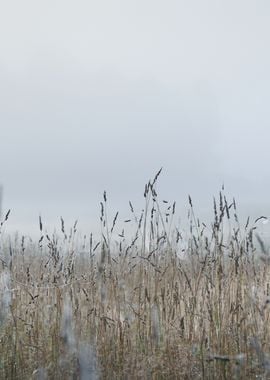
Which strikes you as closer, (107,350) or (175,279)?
(107,350)

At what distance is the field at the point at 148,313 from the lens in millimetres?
2809

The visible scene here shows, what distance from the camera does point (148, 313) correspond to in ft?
10.5

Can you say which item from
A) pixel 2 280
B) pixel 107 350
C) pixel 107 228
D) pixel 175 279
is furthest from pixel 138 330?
pixel 2 280

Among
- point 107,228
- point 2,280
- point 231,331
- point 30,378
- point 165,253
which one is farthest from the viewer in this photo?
point 2,280

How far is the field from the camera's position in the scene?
2.81 metres

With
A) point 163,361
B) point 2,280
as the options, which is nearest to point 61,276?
point 2,280

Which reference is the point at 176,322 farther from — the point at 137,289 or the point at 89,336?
the point at 89,336

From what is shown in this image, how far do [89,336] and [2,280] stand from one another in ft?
3.11

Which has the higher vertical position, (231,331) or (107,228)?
(107,228)

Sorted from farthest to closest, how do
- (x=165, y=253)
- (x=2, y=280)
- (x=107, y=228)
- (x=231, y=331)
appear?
(x=2, y=280), (x=165, y=253), (x=107, y=228), (x=231, y=331)

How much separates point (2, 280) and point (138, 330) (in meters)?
1.17

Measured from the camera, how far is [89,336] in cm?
313

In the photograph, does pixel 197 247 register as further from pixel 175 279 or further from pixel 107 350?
pixel 107 350

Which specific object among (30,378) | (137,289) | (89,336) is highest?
(137,289)
